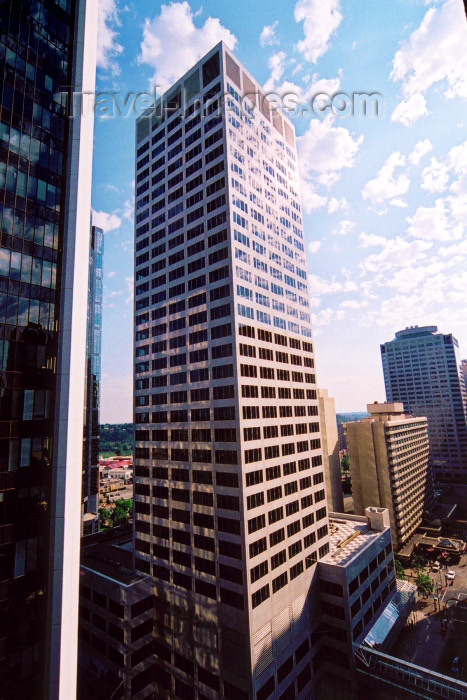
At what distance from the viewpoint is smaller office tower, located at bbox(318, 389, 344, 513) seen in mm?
122625

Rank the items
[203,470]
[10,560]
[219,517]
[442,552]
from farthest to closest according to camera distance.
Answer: [442,552] → [203,470] → [219,517] → [10,560]

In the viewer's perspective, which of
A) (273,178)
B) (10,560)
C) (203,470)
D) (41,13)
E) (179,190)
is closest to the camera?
(10,560)

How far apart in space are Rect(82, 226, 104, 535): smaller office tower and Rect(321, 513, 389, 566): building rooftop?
8708 centimetres

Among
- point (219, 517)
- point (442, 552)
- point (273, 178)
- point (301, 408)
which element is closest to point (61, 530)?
point (219, 517)

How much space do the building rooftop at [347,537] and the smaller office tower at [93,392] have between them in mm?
87078

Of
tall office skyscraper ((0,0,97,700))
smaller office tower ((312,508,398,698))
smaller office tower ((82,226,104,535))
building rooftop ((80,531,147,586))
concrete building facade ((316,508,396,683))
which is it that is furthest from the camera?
smaller office tower ((82,226,104,535))

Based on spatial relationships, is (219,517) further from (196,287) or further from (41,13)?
(41,13)

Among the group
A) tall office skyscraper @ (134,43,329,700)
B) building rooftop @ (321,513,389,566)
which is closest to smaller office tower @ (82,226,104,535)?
tall office skyscraper @ (134,43,329,700)

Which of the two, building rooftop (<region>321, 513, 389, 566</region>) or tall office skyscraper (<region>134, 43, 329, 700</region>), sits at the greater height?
tall office skyscraper (<region>134, 43, 329, 700</region>)

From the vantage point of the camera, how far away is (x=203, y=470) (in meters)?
56.6

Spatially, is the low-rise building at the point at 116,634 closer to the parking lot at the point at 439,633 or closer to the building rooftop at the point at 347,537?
the building rooftop at the point at 347,537

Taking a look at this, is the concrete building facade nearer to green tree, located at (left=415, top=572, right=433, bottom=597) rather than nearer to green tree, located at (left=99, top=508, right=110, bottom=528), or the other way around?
green tree, located at (left=415, top=572, right=433, bottom=597)

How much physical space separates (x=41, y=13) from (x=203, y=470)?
192 ft

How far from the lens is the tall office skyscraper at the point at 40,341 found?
24.8 metres
